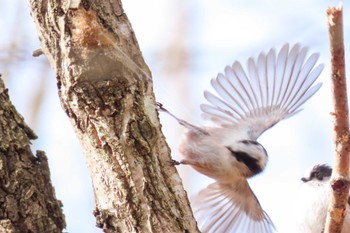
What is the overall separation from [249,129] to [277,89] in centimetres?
29

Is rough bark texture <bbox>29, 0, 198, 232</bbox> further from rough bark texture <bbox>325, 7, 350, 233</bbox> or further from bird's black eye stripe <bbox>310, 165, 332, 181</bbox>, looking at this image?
bird's black eye stripe <bbox>310, 165, 332, 181</bbox>

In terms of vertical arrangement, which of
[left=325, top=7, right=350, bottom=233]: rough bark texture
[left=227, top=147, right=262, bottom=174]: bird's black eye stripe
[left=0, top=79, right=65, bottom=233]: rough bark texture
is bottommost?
[left=325, top=7, right=350, bottom=233]: rough bark texture

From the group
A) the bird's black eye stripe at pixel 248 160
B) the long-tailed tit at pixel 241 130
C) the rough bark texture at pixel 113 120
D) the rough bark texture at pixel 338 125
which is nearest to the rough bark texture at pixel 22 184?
the rough bark texture at pixel 113 120

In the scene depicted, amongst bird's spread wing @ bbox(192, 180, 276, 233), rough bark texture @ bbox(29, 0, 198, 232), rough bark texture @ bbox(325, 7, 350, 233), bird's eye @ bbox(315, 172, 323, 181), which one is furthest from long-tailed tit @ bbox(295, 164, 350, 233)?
rough bark texture @ bbox(29, 0, 198, 232)

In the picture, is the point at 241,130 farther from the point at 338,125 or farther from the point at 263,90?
the point at 338,125

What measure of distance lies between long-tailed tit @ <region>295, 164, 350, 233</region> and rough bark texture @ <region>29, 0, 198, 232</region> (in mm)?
1430

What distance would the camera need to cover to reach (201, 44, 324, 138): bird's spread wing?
3062 millimetres

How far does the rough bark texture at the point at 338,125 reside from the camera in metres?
1.28

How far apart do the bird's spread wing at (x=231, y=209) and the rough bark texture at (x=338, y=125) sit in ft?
4.36

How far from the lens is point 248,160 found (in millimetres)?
2828

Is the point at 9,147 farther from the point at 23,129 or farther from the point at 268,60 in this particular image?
the point at 268,60

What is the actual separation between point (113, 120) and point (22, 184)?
0.28 m

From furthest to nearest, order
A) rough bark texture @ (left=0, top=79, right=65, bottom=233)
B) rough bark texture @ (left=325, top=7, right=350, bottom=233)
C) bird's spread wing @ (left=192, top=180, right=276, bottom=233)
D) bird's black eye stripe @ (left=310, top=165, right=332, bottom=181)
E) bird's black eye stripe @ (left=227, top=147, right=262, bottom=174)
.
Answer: bird's black eye stripe @ (left=310, top=165, right=332, bottom=181)
bird's spread wing @ (left=192, top=180, right=276, bottom=233)
bird's black eye stripe @ (left=227, top=147, right=262, bottom=174)
rough bark texture @ (left=0, top=79, right=65, bottom=233)
rough bark texture @ (left=325, top=7, right=350, bottom=233)

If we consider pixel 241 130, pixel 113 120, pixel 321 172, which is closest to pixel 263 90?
pixel 241 130
